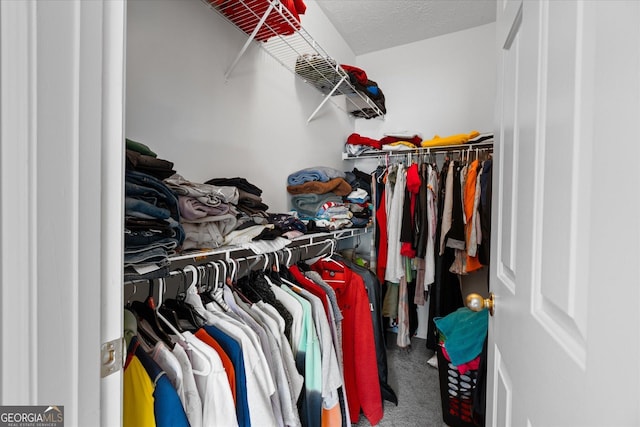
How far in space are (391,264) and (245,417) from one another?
143 cm

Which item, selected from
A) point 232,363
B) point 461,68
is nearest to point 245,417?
point 232,363

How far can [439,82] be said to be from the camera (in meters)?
2.28

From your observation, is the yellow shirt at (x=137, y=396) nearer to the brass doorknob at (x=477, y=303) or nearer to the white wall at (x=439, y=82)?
the brass doorknob at (x=477, y=303)

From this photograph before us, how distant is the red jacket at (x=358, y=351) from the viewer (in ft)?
4.64

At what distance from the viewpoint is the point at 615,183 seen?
0.25 meters

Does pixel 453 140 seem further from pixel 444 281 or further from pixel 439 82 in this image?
pixel 444 281

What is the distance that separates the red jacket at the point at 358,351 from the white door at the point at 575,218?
90cm

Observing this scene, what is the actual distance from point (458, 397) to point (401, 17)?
255 cm

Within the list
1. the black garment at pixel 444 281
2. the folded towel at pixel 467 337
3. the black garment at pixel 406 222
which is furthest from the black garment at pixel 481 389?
the black garment at pixel 406 222

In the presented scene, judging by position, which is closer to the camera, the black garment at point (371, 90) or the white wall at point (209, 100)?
the white wall at point (209, 100)

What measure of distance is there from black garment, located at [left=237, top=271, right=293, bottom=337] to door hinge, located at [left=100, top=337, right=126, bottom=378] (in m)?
0.58

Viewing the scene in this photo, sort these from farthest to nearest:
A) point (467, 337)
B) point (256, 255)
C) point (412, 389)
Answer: point (412, 389), point (467, 337), point (256, 255)

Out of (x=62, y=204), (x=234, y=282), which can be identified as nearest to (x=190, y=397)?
(x=234, y=282)

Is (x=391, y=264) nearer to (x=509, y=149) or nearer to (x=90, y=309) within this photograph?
(x=509, y=149)
